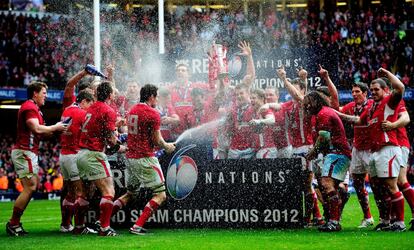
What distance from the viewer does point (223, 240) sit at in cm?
984

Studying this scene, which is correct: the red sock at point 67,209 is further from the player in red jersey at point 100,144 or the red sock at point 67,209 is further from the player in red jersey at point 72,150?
the player in red jersey at point 100,144

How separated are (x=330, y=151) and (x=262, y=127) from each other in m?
1.18

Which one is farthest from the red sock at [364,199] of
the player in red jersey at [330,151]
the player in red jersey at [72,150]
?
the player in red jersey at [72,150]

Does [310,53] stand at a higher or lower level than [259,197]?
higher

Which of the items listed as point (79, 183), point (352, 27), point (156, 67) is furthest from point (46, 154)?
point (79, 183)

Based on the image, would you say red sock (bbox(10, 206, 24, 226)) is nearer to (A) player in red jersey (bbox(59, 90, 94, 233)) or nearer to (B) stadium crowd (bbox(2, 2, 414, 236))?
(B) stadium crowd (bbox(2, 2, 414, 236))

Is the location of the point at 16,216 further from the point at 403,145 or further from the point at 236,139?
the point at 403,145

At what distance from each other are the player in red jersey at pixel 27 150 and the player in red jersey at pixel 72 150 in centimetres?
42

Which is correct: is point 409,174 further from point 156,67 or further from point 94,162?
point 94,162

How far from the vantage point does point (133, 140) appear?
35.1ft

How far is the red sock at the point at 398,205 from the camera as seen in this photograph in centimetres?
1066

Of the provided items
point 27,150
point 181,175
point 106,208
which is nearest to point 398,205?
point 181,175

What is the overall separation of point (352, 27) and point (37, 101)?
79.2 ft

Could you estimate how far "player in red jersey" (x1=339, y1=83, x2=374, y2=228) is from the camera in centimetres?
1143
